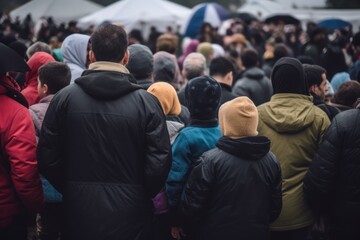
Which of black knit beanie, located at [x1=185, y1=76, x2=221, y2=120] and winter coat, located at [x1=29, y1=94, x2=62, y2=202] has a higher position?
black knit beanie, located at [x1=185, y1=76, x2=221, y2=120]

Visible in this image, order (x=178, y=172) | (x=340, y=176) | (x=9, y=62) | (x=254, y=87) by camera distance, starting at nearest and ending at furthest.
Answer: (x=9, y=62), (x=178, y=172), (x=340, y=176), (x=254, y=87)

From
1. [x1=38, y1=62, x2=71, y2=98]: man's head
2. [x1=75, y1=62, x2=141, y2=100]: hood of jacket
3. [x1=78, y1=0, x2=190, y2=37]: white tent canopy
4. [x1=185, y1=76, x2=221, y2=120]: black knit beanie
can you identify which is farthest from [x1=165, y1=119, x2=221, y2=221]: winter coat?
[x1=78, y1=0, x2=190, y2=37]: white tent canopy

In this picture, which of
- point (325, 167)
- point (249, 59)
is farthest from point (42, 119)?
point (249, 59)

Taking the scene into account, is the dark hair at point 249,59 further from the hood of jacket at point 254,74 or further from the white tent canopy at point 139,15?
the white tent canopy at point 139,15

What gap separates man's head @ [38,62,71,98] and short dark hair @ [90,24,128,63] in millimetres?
1088

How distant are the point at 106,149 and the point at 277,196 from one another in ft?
4.56

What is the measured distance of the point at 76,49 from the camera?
20.9ft

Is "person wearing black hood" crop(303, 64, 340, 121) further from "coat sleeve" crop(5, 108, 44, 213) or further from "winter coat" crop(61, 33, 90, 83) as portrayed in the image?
"coat sleeve" crop(5, 108, 44, 213)

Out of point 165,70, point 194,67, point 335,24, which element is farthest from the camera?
point 335,24

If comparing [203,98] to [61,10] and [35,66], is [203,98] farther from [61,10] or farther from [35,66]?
[61,10]

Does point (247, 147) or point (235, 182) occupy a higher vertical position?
point (247, 147)

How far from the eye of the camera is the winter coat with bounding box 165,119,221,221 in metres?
→ 4.30

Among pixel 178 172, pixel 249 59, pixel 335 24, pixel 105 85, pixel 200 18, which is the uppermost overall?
pixel 105 85

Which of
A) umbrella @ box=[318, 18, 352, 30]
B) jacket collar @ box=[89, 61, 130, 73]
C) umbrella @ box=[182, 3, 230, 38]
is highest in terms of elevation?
jacket collar @ box=[89, 61, 130, 73]
